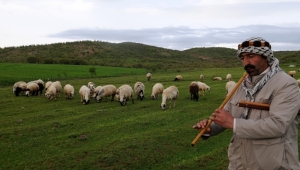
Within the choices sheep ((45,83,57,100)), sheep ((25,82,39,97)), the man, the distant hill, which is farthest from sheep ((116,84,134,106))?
the distant hill

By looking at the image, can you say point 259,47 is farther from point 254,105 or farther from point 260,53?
point 254,105

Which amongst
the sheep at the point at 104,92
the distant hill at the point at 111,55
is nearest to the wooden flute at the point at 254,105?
the sheep at the point at 104,92

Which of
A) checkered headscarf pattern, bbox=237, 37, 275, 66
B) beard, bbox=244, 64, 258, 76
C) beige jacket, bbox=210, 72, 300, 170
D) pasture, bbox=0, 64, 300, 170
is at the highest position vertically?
checkered headscarf pattern, bbox=237, 37, 275, 66

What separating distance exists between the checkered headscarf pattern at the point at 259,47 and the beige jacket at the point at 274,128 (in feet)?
0.79

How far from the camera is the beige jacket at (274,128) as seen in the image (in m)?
3.03

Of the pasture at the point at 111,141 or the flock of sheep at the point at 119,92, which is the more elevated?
the flock of sheep at the point at 119,92

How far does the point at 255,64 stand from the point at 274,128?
2.70ft

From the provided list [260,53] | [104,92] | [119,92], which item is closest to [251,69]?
[260,53]

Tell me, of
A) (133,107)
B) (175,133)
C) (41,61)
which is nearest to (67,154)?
(175,133)

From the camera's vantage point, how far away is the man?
3.05 meters

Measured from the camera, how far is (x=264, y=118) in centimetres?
312

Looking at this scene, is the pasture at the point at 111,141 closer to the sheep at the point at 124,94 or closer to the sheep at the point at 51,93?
the sheep at the point at 124,94

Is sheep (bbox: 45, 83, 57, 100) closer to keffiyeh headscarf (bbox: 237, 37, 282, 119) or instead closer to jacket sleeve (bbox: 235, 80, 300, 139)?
keffiyeh headscarf (bbox: 237, 37, 282, 119)

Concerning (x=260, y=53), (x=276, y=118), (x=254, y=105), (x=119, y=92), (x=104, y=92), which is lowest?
(x=104, y=92)
